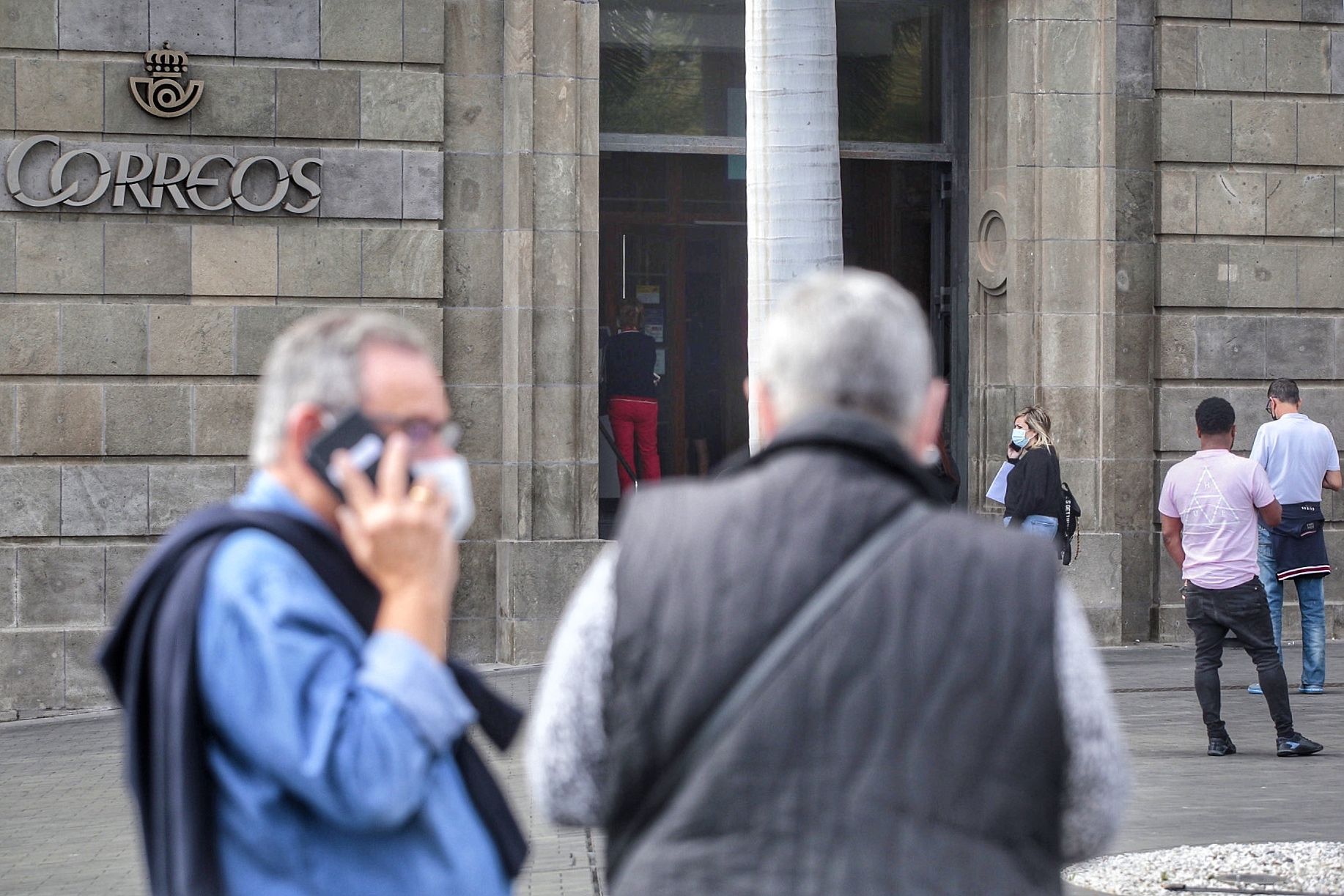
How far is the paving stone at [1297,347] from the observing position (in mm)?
12750

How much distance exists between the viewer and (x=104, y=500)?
36.1 feet

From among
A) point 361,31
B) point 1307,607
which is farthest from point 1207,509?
point 361,31

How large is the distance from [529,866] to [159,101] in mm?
6574

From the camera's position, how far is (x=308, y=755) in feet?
6.79

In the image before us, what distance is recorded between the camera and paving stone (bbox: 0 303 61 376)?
10883 millimetres

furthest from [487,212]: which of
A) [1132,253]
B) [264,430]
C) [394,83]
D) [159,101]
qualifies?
[264,430]

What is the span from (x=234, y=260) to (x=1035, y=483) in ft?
17.1

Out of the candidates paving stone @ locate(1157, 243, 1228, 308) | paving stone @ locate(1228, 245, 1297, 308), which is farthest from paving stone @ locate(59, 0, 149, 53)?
paving stone @ locate(1228, 245, 1297, 308)

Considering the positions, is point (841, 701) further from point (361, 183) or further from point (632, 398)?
point (632, 398)

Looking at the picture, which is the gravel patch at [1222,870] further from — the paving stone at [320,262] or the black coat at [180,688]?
the paving stone at [320,262]

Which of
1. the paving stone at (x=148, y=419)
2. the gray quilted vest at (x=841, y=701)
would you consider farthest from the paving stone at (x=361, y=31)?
the gray quilted vest at (x=841, y=701)

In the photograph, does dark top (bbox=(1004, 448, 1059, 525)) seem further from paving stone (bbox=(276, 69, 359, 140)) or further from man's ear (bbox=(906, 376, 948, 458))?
man's ear (bbox=(906, 376, 948, 458))

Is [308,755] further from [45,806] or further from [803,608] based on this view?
[45,806]

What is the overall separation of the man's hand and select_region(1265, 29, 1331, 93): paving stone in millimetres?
11784
